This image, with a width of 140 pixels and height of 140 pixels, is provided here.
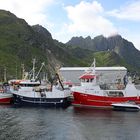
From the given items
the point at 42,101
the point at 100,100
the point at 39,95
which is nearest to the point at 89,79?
the point at 100,100

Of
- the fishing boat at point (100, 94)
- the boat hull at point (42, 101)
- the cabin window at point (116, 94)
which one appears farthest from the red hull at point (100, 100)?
the boat hull at point (42, 101)

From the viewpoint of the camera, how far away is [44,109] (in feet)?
371

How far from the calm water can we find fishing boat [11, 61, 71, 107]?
6.98 meters

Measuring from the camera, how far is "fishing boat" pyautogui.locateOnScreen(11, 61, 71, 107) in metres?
119

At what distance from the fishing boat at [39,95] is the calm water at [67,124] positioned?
6.98 m

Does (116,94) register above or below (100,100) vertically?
above

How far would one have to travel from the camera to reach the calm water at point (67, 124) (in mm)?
72575

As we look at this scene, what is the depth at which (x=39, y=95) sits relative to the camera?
11994 centimetres

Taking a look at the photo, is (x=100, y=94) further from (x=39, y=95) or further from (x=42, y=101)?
(x=39, y=95)

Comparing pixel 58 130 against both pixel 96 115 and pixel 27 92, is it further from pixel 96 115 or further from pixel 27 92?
pixel 27 92

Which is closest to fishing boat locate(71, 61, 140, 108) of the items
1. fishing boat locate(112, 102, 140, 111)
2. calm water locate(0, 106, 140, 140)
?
fishing boat locate(112, 102, 140, 111)

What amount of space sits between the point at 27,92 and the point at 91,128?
43793mm

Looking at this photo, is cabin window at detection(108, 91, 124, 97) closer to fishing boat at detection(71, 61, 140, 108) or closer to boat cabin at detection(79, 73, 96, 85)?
fishing boat at detection(71, 61, 140, 108)

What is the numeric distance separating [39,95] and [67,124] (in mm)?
35551
